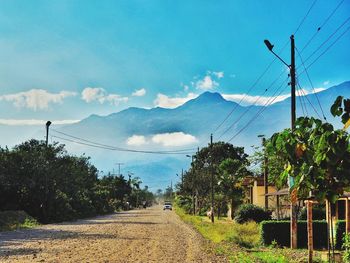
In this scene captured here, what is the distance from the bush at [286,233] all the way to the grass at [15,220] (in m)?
17.5

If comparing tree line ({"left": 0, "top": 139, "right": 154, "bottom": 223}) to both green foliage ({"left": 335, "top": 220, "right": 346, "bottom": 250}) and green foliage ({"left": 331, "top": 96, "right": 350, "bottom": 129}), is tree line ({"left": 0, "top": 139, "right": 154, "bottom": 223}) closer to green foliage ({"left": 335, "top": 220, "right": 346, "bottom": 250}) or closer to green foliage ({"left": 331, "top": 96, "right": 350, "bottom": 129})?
Answer: green foliage ({"left": 335, "top": 220, "right": 346, "bottom": 250})

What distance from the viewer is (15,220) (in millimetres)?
38906

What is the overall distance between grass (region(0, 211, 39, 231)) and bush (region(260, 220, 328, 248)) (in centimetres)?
1748

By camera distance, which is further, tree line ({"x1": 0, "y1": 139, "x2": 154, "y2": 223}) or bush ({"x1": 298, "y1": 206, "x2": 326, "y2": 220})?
tree line ({"x1": 0, "y1": 139, "x2": 154, "y2": 223})

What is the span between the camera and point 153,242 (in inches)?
940

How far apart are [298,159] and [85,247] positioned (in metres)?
14.9

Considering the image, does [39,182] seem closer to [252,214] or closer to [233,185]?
[252,214]

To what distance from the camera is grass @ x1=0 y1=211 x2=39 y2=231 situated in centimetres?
3511

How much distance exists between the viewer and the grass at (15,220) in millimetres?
35112

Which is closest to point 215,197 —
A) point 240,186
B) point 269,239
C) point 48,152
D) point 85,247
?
point 240,186

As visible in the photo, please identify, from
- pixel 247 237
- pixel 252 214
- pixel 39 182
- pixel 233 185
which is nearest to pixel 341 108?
pixel 247 237

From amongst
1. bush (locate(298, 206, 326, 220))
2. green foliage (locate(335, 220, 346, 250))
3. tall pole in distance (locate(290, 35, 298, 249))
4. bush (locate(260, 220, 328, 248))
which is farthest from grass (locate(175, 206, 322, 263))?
bush (locate(298, 206, 326, 220))

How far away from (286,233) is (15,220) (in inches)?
889

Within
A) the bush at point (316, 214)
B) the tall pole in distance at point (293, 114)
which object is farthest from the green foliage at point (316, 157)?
the bush at point (316, 214)
